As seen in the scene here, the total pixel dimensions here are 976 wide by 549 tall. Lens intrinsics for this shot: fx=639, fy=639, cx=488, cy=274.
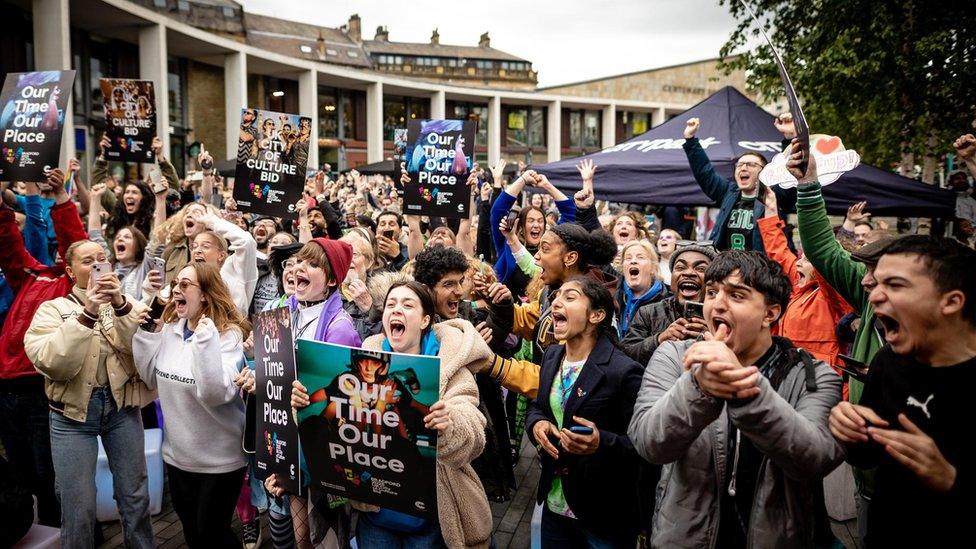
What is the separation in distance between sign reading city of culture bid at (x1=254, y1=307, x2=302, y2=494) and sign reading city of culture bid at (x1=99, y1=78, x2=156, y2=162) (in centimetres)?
573

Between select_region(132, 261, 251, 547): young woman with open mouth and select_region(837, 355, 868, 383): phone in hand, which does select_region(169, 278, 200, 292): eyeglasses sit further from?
select_region(837, 355, 868, 383): phone in hand

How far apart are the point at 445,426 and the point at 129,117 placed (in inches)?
283

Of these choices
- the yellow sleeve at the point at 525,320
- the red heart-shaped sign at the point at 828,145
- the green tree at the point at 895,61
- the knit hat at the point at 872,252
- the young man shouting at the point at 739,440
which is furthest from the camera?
the green tree at the point at 895,61

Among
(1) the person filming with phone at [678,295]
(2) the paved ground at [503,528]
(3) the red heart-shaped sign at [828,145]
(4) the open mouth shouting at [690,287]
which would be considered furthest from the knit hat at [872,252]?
(2) the paved ground at [503,528]

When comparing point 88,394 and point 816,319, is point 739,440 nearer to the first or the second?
point 816,319

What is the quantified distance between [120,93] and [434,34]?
71470 mm

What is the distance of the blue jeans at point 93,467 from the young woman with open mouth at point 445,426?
1.73 m

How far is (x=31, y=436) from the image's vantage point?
14.3 feet

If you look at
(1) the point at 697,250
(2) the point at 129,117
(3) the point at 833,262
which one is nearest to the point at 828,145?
(1) the point at 697,250

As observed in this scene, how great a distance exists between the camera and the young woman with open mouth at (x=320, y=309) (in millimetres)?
3543

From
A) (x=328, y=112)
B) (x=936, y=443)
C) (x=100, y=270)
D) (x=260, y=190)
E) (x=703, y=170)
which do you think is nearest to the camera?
(x=936, y=443)

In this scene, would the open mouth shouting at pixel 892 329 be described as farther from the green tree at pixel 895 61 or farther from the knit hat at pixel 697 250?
the green tree at pixel 895 61

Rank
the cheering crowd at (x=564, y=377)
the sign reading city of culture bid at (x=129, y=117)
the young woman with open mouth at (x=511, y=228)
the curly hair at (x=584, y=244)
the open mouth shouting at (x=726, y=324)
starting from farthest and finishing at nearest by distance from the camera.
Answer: the sign reading city of culture bid at (x=129, y=117), the young woman with open mouth at (x=511, y=228), the curly hair at (x=584, y=244), the open mouth shouting at (x=726, y=324), the cheering crowd at (x=564, y=377)

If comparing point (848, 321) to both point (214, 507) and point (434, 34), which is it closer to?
point (214, 507)
